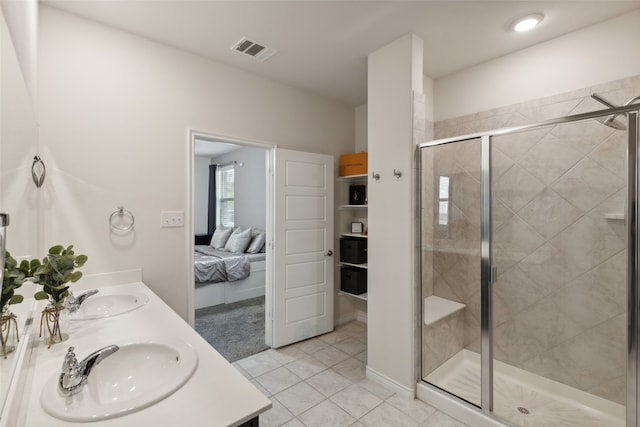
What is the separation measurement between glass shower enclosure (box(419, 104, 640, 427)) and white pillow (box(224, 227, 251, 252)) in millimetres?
3388

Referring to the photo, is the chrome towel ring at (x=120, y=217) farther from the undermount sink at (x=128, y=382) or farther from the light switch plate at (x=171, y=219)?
the undermount sink at (x=128, y=382)

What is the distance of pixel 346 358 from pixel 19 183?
2.59 meters

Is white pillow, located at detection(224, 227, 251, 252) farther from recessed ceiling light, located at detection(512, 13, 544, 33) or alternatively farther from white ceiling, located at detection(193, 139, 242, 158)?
recessed ceiling light, located at detection(512, 13, 544, 33)

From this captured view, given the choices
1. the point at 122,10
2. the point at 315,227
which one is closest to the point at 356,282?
the point at 315,227

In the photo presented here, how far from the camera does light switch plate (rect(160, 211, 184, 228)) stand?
2283mm

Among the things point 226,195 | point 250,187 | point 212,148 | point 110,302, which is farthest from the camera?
point 226,195

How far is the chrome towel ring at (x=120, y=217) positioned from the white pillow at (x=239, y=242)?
286 cm

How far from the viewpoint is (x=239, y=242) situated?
5.01 metres

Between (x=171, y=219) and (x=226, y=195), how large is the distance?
4.38 meters

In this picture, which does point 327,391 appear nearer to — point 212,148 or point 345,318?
point 345,318

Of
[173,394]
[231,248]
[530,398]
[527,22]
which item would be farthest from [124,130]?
[530,398]

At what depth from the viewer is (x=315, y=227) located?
320 cm

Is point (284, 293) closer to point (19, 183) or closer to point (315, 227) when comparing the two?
point (315, 227)

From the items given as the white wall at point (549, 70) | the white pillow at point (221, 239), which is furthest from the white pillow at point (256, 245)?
the white wall at point (549, 70)
